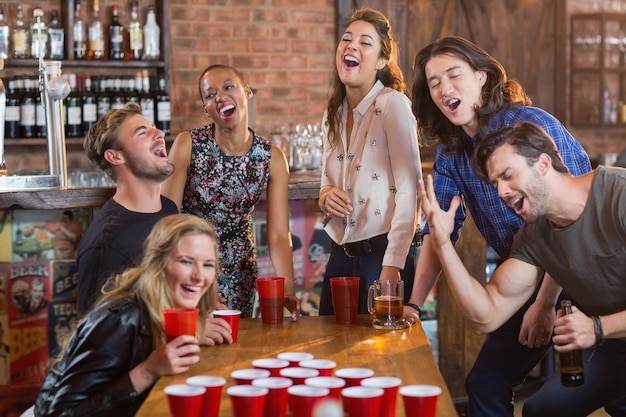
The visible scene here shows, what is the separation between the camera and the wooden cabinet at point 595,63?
25.9ft

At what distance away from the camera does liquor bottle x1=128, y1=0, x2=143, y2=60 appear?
6.07 metres

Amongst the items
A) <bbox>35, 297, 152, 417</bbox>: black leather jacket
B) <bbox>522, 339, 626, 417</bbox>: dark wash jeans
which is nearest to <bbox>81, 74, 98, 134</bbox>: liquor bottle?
<bbox>35, 297, 152, 417</bbox>: black leather jacket

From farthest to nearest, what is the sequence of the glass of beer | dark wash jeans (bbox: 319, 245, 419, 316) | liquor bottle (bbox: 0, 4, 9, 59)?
liquor bottle (bbox: 0, 4, 9, 59)
dark wash jeans (bbox: 319, 245, 419, 316)
the glass of beer

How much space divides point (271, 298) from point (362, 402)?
0.93 meters

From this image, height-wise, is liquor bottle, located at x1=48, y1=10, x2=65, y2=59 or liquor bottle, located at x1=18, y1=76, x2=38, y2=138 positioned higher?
liquor bottle, located at x1=48, y1=10, x2=65, y2=59

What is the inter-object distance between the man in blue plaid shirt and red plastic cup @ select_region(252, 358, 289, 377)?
691mm

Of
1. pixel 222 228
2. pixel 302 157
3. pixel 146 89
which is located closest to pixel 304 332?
pixel 222 228

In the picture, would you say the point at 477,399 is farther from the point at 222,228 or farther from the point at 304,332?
the point at 222,228

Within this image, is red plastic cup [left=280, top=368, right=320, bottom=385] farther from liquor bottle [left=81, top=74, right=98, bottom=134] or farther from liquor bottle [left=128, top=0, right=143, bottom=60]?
liquor bottle [left=128, top=0, right=143, bottom=60]

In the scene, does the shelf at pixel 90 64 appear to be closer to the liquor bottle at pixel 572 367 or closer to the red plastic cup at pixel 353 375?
the liquor bottle at pixel 572 367

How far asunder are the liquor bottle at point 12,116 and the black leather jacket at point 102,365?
3.64 m

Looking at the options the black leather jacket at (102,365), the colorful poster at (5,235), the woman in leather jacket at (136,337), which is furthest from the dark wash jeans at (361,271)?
the colorful poster at (5,235)

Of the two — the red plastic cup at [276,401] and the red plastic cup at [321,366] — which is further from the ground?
the red plastic cup at [321,366]

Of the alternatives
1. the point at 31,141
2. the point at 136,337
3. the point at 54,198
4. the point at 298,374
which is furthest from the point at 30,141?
the point at 298,374
